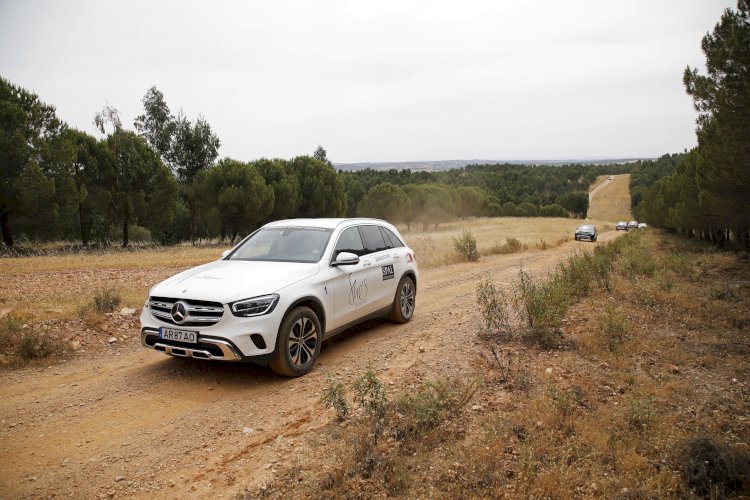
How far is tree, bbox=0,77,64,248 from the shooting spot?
940 inches

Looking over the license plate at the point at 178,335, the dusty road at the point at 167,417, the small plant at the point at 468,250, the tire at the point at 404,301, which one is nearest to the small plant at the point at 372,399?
the dusty road at the point at 167,417

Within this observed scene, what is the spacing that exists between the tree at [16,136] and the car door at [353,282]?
24811 mm

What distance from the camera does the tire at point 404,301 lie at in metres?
7.89

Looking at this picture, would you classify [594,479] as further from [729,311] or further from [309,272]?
[729,311]

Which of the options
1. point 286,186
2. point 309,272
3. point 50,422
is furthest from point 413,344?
point 286,186

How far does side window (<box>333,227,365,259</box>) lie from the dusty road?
1361mm

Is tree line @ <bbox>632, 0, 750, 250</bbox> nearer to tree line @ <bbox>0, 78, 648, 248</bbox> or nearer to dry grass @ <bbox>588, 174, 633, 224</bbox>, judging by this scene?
tree line @ <bbox>0, 78, 648, 248</bbox>

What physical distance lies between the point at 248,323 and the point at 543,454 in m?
3.04

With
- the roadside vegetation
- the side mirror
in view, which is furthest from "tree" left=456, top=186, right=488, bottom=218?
the side mirror

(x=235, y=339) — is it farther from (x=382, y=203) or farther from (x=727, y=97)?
(x=382, y=203)

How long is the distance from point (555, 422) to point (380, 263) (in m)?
3.67

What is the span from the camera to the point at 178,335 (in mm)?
5148

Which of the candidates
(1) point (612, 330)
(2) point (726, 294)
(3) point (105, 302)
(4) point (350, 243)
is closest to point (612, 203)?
(2) point (726, 294)

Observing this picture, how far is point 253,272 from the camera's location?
5707 millimetres
